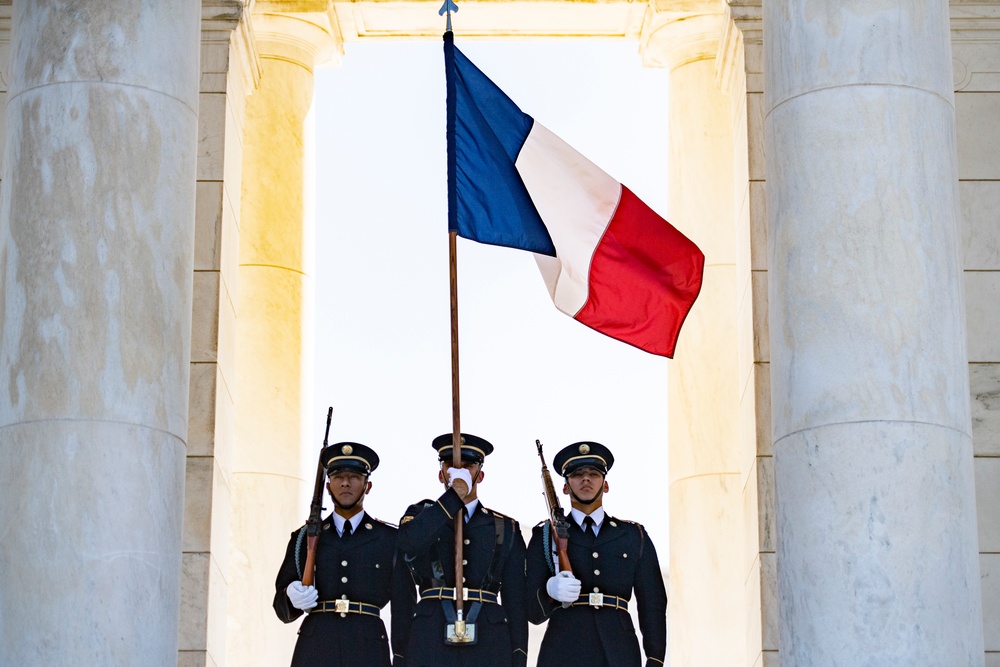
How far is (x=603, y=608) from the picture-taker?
2112 centimetres

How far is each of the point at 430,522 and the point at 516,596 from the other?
1.38 meters

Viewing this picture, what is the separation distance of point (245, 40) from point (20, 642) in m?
9.91

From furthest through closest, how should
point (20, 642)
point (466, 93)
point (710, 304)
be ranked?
point (710, 304), point (466, 93), point (20, 642)

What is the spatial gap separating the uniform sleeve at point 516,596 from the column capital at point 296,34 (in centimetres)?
1060

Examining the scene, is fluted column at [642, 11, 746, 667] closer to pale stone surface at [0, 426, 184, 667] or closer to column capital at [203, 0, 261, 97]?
column capital at [203, 0, 261, 97]

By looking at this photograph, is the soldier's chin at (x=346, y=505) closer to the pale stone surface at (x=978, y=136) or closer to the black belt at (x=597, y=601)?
the black belt at (x=597, y=601)

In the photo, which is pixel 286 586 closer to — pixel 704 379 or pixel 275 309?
pixel 275 309

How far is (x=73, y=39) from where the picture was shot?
2059 centimetres

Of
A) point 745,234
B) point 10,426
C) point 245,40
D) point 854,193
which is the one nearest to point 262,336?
point 245,40

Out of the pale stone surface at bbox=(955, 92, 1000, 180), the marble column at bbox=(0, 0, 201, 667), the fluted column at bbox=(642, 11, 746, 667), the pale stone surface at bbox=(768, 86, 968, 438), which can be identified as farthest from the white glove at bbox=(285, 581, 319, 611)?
the pale stone surface at bbox=(955, 92, 1000, 180)

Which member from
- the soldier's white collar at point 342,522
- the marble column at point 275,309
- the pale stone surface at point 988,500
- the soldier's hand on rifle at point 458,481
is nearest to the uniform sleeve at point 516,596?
the soldier's hand on rifle at point 458,481

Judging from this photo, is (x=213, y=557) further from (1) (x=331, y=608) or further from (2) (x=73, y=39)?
(2) (x=73, y=39)

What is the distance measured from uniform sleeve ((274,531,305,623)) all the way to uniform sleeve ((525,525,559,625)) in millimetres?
2429

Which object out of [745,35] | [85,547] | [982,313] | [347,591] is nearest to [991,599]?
[982,313]
